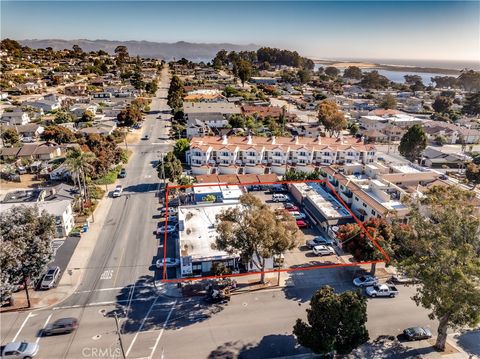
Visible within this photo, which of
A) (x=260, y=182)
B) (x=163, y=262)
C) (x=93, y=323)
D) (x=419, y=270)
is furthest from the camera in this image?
(x=260, y=182)

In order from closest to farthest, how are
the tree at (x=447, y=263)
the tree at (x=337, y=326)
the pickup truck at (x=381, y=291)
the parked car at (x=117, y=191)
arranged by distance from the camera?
the tree at (x=447, y=263) < the tree at (x=337, y=326) < the pickup truck at (x=381, y=291) < the parked car at (x=117, y=191)

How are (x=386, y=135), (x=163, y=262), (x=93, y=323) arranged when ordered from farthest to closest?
(x=386, y=135) → (x=163, y=262) → (x=93, y=323)

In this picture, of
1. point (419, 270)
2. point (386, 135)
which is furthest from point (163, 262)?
point (386, 135)

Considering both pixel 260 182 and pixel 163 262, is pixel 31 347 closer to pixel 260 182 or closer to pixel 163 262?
pixel 163 262

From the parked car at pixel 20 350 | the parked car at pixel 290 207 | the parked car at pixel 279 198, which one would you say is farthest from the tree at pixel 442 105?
the parked car at pixel 20 350

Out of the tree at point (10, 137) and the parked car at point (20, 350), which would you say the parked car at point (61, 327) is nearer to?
the parked car at point (20, 350)

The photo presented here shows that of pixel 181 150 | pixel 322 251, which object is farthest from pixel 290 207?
pixel 181 150

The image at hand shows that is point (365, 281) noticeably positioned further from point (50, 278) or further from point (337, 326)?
point (50, 278)
